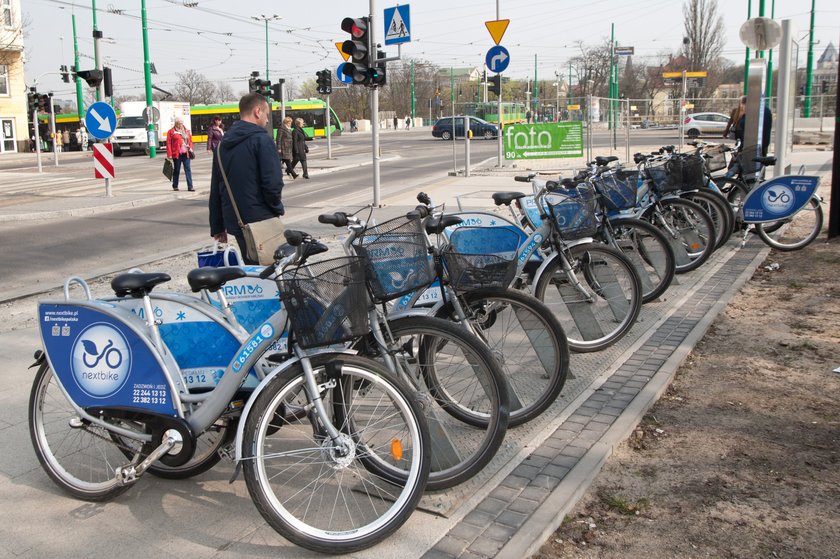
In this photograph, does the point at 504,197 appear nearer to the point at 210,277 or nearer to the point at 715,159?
the point at 210,277

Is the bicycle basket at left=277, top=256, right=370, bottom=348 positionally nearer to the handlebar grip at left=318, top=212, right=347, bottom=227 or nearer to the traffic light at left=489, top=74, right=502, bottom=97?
the handlebar grip at left=318, top=212, right=347, bottom=227

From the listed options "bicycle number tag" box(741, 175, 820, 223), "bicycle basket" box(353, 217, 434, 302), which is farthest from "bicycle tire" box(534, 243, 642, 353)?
"bicycle number tag" box(741, 175, 820, 223)

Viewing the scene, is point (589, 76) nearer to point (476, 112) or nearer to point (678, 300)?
point (476, 112)

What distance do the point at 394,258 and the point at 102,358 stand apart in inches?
50.8

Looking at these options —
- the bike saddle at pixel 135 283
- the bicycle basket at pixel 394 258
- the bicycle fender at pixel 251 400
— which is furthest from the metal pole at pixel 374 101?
the bicycle fender at pixel 251 400

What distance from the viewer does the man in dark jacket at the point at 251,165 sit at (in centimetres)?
517

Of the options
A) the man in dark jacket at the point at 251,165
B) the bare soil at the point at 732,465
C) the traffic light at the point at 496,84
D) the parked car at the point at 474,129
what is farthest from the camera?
the parked car at the point at 474,129

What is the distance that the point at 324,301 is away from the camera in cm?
300

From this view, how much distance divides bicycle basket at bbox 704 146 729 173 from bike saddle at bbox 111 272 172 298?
711 centimetres

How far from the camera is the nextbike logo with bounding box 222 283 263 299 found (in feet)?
12.6

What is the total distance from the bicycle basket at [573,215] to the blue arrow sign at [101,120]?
12.9 metres

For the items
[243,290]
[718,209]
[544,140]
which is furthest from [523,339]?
[544,140]

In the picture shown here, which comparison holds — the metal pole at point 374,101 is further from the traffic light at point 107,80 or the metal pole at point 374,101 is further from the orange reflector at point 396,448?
the orange reflector at point 396,448

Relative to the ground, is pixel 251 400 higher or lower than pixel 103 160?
lower
